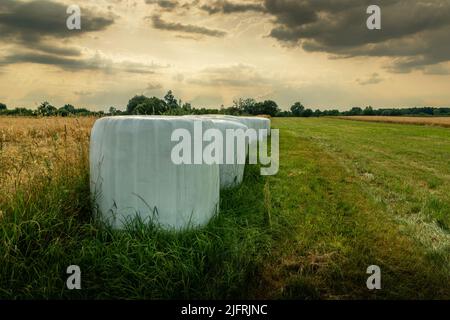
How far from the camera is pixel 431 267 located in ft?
11.1

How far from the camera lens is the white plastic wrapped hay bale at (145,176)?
10.9 feet

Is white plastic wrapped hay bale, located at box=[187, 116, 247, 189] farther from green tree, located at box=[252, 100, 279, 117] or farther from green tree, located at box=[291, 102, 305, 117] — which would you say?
green tree, located at box=[291, 102, 305, 117]

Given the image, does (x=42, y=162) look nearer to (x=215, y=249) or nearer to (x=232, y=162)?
(x=215, y=249)

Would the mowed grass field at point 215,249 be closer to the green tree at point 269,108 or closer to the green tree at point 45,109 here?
the green tree at point 45,109

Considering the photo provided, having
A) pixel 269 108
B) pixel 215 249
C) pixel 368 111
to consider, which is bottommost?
pixel 215 249

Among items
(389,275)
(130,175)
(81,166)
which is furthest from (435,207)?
(81,166)

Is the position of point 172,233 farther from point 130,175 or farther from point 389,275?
point 389,275

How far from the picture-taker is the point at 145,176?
11.0 feet

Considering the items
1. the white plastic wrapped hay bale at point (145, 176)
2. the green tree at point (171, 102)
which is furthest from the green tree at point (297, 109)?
the white plastic wrapped hay bale at point (145, 176)

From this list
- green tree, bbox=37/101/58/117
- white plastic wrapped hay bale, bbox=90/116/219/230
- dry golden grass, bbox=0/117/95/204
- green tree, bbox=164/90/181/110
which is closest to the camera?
white plastic wrapped hay bale, bbox=90/116/219/230

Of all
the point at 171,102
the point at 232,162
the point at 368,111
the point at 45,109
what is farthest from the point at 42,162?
the point at 368,111

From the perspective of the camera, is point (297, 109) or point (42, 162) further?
point (297, 109)

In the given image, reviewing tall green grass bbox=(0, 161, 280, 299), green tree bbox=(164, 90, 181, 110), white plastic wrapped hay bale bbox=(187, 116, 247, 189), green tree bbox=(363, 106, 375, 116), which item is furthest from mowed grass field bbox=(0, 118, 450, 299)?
green tree bbox=(363, 106, 375, 116)

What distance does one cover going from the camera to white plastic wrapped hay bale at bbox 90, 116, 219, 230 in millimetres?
3320
